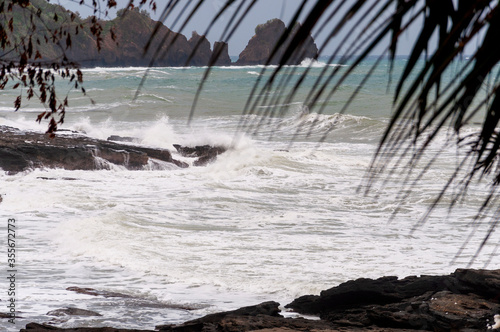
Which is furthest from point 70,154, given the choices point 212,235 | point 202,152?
point 212,235

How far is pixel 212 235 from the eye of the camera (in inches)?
402

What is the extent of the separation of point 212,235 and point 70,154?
6.17 meters

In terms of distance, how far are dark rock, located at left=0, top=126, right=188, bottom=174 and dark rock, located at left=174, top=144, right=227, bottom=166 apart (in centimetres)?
82

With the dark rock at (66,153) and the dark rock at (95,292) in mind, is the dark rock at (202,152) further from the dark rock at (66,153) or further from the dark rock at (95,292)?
the dark rock at (95,292)

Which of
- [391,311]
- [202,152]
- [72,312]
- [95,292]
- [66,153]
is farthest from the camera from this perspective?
[202,152]

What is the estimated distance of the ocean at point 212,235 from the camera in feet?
23.9

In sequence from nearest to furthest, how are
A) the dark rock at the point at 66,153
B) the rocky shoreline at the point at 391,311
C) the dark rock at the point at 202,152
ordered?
the rocky shoreline at the point at 391,311, the dark rock at the point at 66,153, the dark rock at the point at 202,152

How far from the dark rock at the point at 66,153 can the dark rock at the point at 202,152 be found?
82cm

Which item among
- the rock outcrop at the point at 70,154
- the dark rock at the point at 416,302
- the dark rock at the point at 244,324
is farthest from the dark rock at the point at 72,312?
the rock outcrop at the point at 70,154

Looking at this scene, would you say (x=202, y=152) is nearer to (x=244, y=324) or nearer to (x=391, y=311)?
(x=391, y=311)

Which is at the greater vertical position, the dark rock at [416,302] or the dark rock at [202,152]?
the dark rock at [416,302]

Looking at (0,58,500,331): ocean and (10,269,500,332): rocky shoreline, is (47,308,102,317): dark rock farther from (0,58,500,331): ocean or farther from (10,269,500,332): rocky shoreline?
(10,269,500,332): rocky shoreline

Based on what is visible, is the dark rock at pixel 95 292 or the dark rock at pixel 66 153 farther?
the dark rock at pixel 66 153

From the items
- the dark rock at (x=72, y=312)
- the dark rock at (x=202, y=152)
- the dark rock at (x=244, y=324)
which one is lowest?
the dark rock at (x=202, y=152)
